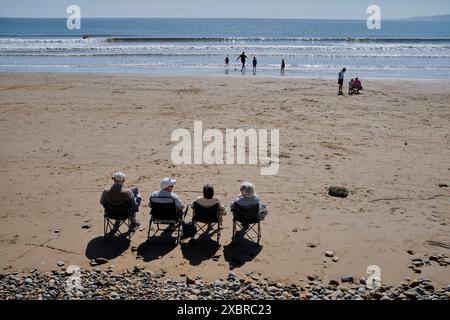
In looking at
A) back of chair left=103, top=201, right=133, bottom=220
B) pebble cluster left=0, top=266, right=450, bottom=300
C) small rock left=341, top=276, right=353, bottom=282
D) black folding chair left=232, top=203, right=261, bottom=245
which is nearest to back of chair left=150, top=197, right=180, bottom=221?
back of chair left=103, top=201, right=133, bottom=220

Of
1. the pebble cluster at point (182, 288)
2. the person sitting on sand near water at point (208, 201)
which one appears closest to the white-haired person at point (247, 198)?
the person sitting on sand near water at point (208, 201)

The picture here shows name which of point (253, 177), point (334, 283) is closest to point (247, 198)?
point (334, 283)

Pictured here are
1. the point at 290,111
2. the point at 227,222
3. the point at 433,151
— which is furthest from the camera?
the point at 290,111

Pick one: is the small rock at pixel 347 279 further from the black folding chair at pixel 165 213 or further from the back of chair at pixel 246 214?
the black folding chair at pixel 165 213

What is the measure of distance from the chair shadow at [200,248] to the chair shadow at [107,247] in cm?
103

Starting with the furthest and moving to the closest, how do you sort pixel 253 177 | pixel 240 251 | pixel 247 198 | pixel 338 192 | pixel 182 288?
pixel 253 177 → pixel 338 192 → pixel 247 198 → pixel 240 251 → pixel 182 288

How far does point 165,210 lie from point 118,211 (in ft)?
2.71

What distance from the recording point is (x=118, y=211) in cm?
761

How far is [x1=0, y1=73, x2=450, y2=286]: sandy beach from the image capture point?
23.4ft

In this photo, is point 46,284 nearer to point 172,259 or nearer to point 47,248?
point 47,248

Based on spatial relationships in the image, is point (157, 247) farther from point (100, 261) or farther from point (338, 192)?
point (338, 192)

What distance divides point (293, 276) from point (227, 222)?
2.21 metres
